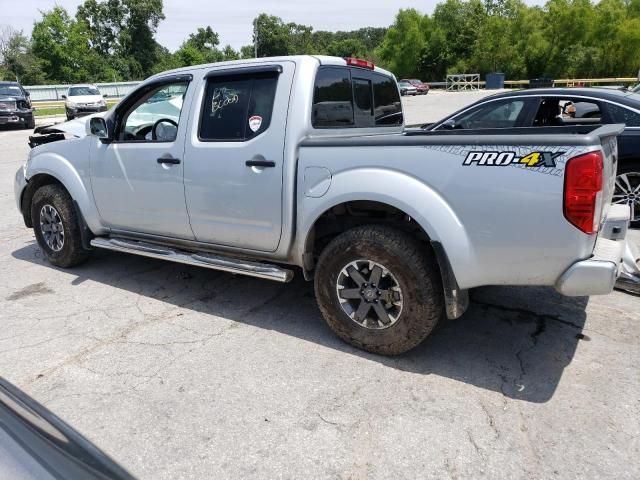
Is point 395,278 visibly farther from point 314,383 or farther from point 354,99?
point 354,99

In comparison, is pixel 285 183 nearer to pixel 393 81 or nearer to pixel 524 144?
pixel 524 144

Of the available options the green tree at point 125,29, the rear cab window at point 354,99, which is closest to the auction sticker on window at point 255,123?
the rear cab window at point 354,99

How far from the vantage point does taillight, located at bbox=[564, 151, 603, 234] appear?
8.63ft

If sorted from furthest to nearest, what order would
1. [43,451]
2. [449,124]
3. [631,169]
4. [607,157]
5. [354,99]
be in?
[449,124] < [631,169] < [354,99] < [607,157] < [43,451]

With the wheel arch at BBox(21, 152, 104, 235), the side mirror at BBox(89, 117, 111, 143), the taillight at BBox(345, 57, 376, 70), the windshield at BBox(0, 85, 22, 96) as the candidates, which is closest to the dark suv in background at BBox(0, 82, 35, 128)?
the windshield at BBox(0, 85, 22, 96)

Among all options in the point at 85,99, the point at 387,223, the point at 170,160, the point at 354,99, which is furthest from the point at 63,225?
the point at 85,99

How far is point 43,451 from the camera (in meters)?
1.47

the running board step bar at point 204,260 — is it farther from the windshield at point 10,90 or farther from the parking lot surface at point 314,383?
the windshield at point 10,90

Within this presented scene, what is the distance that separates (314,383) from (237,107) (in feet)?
6.89

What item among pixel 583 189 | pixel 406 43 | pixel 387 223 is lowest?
pixel 387 223

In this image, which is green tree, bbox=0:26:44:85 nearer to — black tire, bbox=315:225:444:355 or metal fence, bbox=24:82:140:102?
metal fence, bbox=24:82:140:102

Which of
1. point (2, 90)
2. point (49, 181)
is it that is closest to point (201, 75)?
point (49, 181)

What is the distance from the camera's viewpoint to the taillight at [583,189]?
2.63 m

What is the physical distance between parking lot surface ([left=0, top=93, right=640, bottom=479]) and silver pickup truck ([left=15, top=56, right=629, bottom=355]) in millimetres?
425
